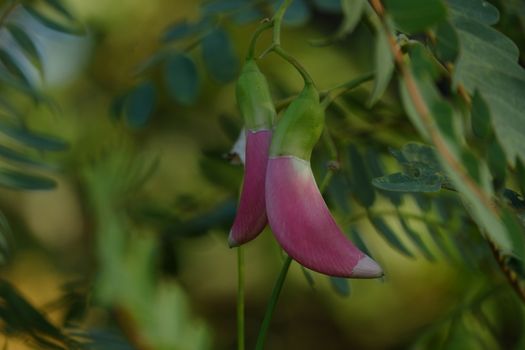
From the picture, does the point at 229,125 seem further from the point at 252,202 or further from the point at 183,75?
the point at 252,202

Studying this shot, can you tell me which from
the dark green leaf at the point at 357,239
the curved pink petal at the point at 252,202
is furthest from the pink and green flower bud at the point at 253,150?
the dark green leaf at the point at 357,239

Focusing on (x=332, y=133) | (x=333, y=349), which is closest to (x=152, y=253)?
(x=332, y=133)

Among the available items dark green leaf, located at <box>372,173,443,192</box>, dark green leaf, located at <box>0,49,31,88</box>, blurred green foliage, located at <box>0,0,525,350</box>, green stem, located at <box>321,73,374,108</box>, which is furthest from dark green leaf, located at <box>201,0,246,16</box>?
dark green leaf, located at <box>372,173,443,192</box>

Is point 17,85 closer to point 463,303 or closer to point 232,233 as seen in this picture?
point 232,233

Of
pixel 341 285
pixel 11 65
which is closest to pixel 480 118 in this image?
pixel 341 285

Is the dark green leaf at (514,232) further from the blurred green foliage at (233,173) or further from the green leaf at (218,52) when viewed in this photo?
the green leaf at (218,52)
